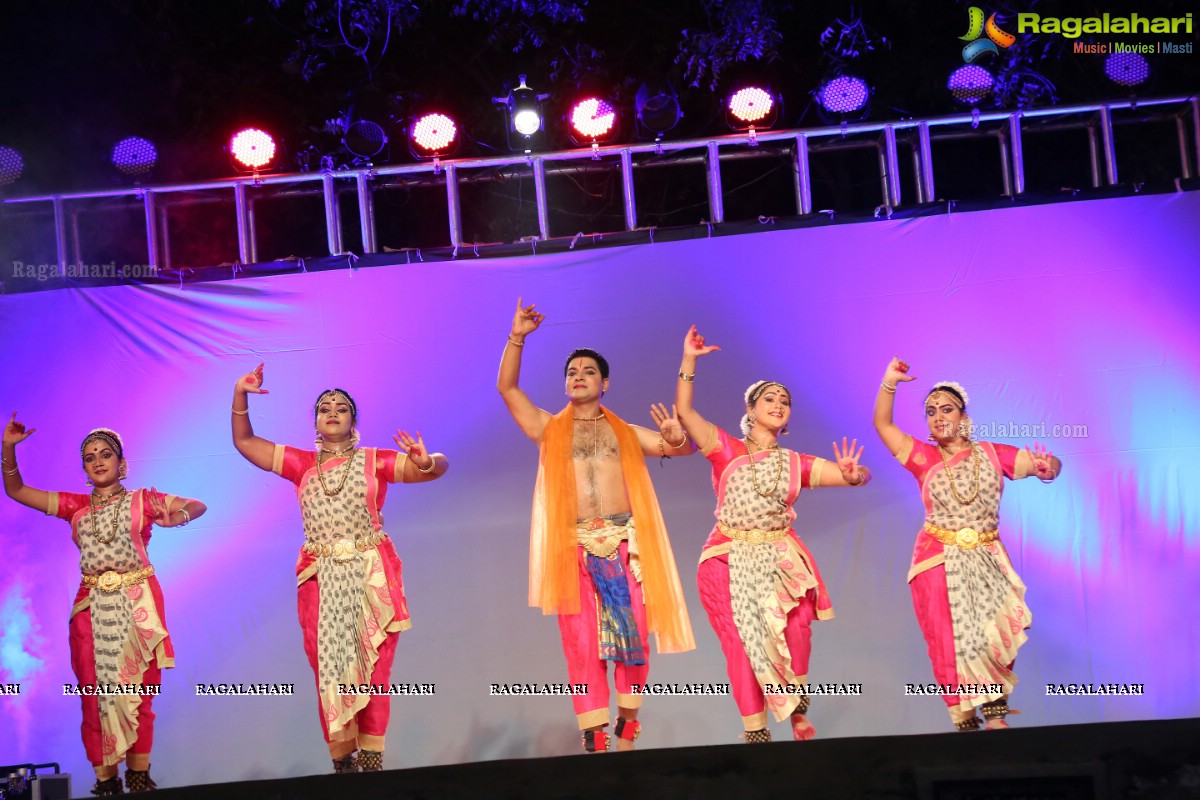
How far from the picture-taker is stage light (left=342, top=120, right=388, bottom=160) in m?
5.97

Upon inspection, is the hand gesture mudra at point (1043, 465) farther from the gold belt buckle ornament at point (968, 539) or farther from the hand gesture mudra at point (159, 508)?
the hand gesture mudra at point (159, 508)

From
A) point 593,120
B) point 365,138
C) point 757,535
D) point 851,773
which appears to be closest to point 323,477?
point 757,535

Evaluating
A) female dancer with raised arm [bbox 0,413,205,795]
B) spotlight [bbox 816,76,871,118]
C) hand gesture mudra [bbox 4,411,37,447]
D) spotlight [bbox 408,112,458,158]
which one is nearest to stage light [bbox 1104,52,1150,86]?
spotlight [bbox 816,76,871,118]

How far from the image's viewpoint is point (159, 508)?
205 inches

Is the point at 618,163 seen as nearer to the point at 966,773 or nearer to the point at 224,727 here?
the point at 224,727

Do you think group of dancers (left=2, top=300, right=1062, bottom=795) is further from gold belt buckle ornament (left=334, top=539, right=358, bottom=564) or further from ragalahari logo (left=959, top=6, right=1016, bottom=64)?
ragalahari logo (left=959, top=6, right=1016, bottom=64)

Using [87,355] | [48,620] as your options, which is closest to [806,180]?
[87,355]

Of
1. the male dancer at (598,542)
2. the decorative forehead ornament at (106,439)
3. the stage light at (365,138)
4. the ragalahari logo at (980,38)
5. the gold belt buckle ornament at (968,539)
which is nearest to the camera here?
the male dancer at (598,542)

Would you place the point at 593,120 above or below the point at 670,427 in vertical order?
above

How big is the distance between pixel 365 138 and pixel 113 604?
7.74 feet

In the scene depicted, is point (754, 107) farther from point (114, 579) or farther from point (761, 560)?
point (114, 579)

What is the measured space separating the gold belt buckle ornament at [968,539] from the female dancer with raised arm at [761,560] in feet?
1.36

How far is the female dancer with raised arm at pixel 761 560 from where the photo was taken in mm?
4809

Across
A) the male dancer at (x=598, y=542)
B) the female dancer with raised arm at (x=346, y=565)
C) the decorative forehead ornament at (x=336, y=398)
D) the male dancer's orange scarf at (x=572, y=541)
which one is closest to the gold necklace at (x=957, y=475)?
the male dancer at (x=598, y=542)
